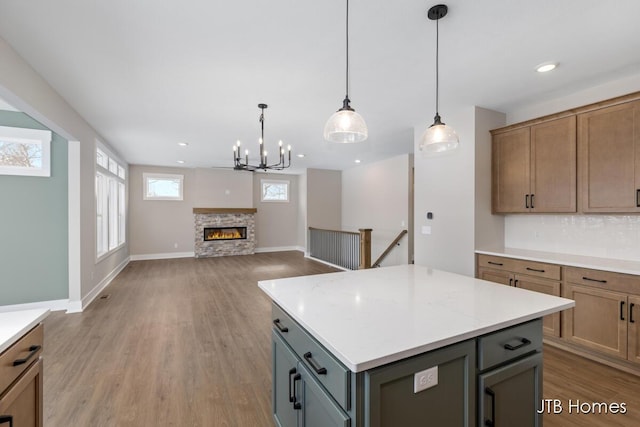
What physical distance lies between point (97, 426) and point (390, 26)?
3.39 meters

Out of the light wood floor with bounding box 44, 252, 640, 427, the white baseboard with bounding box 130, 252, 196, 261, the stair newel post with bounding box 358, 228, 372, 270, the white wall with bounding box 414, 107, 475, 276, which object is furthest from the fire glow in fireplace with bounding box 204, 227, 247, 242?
the white wall with bounding box 414, 107, 475, 276

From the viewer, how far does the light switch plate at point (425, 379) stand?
1115 millimetres

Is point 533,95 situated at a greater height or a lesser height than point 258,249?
greater

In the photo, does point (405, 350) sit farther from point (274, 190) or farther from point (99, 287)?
point (274, 190)

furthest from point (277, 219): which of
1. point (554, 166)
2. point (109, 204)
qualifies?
point (554, 166)

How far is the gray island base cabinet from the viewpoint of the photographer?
Result: 3.42 feet

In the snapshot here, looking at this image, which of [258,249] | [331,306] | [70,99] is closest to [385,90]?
Answer: [331,306]

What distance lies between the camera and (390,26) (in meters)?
2.13

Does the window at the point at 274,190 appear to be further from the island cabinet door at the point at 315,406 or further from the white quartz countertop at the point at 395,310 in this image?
the island cabinet door at the point at 315,406

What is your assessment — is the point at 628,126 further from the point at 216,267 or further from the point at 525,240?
the point at 216,267

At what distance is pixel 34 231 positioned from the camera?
4016 mm

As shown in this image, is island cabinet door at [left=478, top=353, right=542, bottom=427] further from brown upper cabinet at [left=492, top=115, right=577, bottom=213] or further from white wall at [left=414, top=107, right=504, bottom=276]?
brown upper cabinet at [left=492, top=115, right=577, bottom=213]

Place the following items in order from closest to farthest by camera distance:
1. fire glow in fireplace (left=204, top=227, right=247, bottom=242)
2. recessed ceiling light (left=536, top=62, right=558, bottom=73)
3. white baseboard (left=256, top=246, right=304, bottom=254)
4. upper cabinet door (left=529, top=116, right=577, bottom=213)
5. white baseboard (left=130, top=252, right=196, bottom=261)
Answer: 1. recessed ceiling light (left=536, top=62, right=558, bottom=73)
2. upper cabinet door (left=529, top=116, right=577, bottom=213)
3. white baseboard (left=130, top=252, right=196, bottom=261)
4. fire glow in fireplace (left=204, top=227, right=247, bottom=242)
5. white baseboard (left=256, top=246, right=304, bottom=254)

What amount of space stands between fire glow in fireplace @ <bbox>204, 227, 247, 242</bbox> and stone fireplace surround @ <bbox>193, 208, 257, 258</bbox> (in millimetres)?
100
